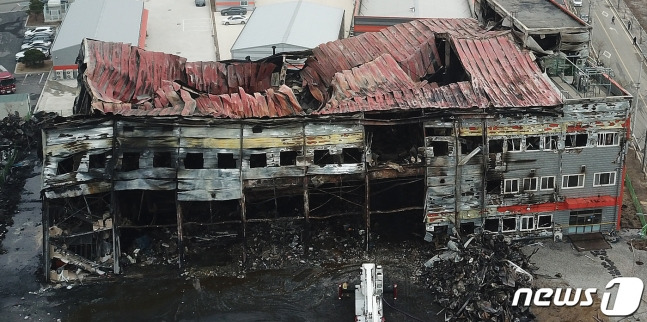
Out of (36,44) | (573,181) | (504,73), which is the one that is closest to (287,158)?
(504,73)

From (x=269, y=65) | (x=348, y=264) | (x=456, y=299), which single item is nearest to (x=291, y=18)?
(x=269, y=65)

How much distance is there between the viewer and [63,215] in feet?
150

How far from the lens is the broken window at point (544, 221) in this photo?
47.8 metres

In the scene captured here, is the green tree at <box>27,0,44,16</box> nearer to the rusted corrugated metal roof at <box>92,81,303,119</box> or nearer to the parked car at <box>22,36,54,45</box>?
the parked car at <box>22,36,54,45</box>

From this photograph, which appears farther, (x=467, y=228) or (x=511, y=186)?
(x=467, y=228)

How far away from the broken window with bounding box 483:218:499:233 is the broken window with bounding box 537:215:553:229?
2335 mm

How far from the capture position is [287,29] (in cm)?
6806

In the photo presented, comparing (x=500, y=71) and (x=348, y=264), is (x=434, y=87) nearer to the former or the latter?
(x=500, y=71)

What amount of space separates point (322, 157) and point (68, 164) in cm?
1374

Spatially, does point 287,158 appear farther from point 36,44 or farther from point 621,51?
point 36,44

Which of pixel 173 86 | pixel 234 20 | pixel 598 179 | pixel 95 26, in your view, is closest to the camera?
pixel 598 179

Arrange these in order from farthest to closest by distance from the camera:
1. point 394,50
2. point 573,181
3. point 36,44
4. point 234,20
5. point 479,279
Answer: point 234,20, point 36,44, point 394,50, point 573,181, point 479,279

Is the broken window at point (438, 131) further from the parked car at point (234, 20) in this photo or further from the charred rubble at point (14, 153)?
the parked car at point (234, 20)

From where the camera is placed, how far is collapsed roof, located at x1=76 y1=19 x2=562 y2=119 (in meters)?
47.0
